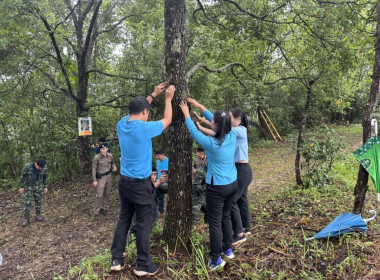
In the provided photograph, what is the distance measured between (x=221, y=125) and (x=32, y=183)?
5875mm

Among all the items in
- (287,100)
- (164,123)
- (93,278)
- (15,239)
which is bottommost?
(15,239)

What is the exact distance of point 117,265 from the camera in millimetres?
3383

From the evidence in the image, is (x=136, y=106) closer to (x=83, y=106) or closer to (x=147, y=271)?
(x=147, y=271)

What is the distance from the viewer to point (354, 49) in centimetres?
567

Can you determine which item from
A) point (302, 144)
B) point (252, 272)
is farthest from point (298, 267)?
point (302, 144)

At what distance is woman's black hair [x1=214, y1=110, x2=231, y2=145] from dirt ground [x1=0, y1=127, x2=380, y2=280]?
1.65 m

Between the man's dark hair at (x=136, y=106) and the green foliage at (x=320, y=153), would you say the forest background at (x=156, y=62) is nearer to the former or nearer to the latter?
the green foliage at (x=320, y=153)

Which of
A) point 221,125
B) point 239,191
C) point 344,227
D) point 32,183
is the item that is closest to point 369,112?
point 344,227

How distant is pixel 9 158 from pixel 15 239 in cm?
572

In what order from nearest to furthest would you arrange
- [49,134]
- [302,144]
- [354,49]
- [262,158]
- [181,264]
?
[181,264]
[354,49]
[302,144]
[49,134]
[262,158]

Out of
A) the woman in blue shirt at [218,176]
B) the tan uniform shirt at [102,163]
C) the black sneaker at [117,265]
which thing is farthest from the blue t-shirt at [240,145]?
the tan uniform shirt at [102,163]

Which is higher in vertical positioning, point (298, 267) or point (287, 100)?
point (287, 100)

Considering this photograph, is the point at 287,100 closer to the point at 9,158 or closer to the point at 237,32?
the point at 237,32

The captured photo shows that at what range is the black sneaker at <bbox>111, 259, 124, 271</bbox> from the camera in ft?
11.0
